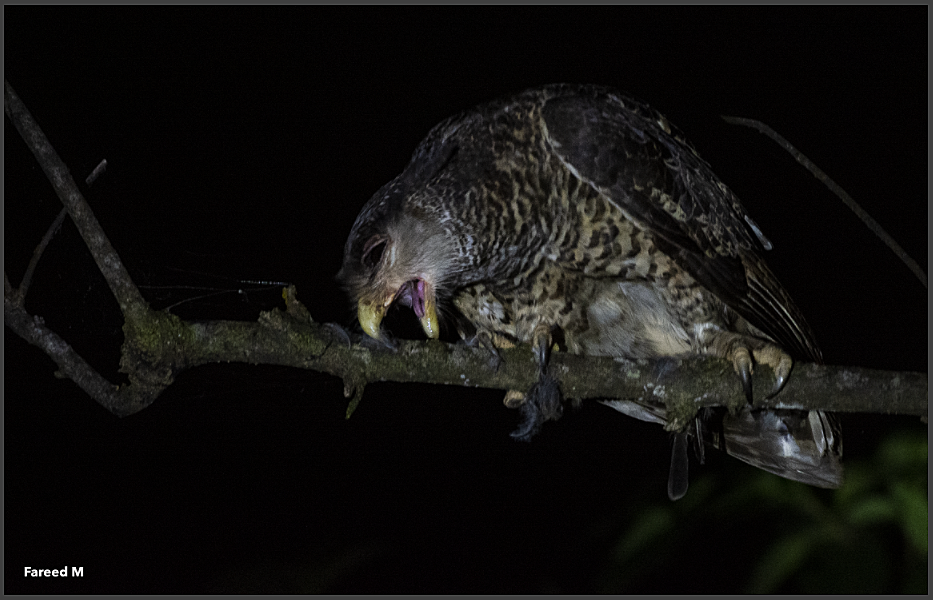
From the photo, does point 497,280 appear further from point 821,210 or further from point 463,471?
point 463,471

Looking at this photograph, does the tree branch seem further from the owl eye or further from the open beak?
the owl eye

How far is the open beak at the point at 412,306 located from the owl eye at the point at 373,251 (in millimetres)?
105

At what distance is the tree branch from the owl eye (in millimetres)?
362

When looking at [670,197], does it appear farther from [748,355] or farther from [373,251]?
[373,251]

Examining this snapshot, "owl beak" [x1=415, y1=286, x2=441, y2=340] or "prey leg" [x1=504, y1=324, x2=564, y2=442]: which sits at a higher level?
"owl beak" [x1=415, y1=286, x2=441, y2=340]

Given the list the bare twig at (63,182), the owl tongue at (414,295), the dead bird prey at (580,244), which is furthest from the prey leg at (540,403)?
the bare twig at (63,182)

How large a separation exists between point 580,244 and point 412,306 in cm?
51

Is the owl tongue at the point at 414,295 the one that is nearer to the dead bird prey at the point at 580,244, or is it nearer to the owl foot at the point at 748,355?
the dead bird prey at the point at 580,244

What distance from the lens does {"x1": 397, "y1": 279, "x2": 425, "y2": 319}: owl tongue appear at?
1.89 metres

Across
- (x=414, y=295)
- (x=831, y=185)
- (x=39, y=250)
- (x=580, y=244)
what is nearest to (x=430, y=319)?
(x=414, y=295)

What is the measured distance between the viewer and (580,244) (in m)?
1.96

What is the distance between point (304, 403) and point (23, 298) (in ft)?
2.29

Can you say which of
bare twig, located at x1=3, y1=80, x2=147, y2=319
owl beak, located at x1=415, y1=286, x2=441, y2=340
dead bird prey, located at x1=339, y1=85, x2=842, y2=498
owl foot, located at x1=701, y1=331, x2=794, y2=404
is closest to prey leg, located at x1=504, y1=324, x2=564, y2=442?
dead bird prey, located at x1=339, y1=85, x2=842, y2=498

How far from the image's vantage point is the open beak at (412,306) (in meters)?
1.69
